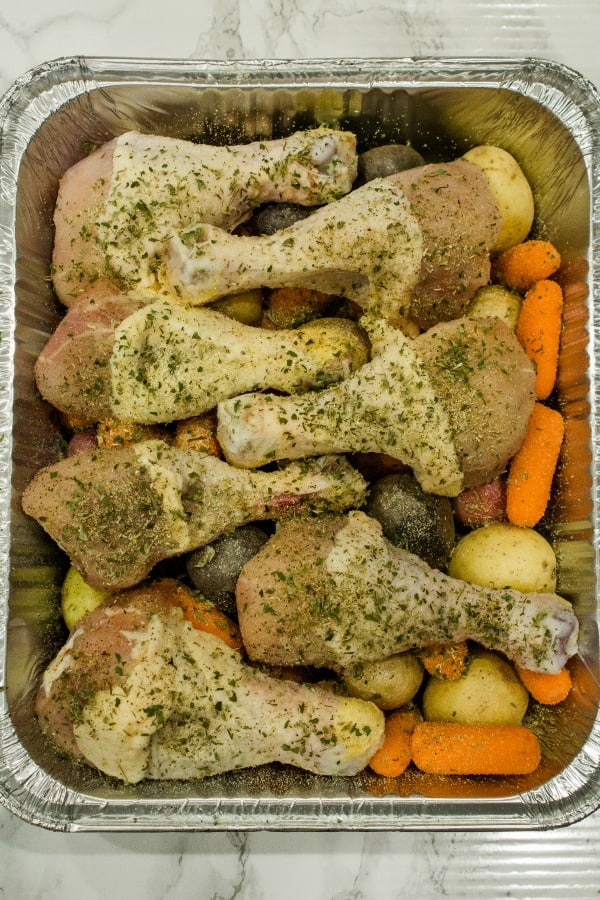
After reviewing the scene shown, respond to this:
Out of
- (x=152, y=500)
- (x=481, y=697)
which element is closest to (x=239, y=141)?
(x=152, y=500)

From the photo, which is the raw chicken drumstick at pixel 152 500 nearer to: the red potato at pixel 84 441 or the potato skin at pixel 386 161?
the red potato at pixel 84 441

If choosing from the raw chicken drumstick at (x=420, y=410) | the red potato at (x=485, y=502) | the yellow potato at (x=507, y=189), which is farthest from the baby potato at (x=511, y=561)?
the yellow potato at (x=507, y=189)

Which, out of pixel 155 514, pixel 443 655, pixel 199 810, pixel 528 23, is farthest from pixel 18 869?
pixel 528 23

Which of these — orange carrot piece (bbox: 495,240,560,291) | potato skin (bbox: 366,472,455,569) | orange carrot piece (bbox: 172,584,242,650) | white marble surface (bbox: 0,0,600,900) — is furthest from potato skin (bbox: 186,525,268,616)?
orange carrot piece (bbox: 495,240,560,291)

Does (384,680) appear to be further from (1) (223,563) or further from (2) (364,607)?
(1) (223,563)

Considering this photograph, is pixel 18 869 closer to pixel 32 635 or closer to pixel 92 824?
pixel 92 824
